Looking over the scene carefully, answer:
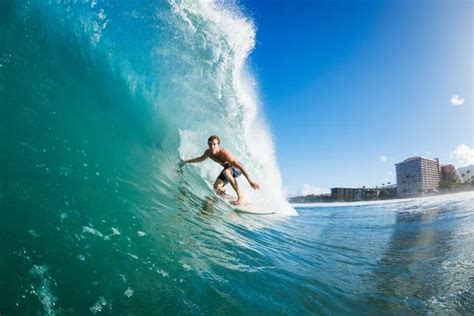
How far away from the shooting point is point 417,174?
149375 mm

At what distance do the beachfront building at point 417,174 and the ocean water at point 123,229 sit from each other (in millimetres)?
148779

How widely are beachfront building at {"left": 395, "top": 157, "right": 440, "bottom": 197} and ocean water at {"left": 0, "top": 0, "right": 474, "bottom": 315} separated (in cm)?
14878

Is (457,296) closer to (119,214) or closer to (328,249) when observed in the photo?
(328,249)

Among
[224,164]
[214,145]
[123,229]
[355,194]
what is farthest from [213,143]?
[355,194]

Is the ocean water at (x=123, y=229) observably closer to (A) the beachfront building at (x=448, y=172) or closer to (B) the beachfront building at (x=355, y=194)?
(B) the beachfront building at (x=355, y=194)

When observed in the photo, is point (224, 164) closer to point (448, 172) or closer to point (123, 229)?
point (123, 229)

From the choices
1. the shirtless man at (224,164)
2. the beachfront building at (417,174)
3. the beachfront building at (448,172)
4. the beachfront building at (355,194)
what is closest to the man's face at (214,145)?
the shirtless man at (224,164)

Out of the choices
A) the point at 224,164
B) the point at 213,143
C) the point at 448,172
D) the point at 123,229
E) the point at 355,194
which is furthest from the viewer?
the point at 448,172

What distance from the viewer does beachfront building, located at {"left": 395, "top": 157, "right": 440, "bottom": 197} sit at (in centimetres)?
14155

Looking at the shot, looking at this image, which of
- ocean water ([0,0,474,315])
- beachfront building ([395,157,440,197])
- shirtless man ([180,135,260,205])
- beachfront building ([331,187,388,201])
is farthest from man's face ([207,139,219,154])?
beachfront building ([395,157,440,197])

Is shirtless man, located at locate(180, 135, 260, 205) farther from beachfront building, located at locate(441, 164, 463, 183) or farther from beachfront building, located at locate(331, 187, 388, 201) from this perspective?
beachfront building, located at locate(441, 164, 463, 183)

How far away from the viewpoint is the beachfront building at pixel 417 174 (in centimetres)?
14155

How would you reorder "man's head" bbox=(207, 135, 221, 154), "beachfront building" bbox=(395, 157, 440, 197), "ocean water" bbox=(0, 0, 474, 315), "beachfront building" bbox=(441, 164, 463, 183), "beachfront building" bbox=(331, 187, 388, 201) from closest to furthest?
"ocean water" bbox=(0, 0, 474, 315), "man's head" bbox=(207, 135, 221, 154), "beachfront building" bbox=(331, 187, 388, 201), "beachfront building" bbox=(395, 157, 440, 197), "beachfront building" bbox=(441, 164, 463, 183)

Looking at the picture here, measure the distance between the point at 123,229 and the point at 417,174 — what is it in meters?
170
